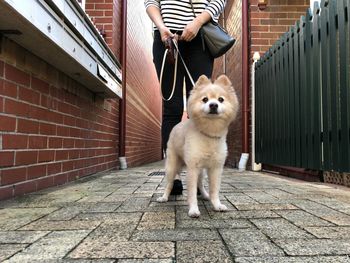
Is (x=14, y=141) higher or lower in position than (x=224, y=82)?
lower

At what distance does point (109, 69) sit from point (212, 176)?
2.92 m

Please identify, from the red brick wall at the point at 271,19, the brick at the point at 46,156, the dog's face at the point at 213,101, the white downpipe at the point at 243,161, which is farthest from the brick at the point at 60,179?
the red brick wall at the point at 271,19

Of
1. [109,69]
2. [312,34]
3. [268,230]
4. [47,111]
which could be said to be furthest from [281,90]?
[268,230]

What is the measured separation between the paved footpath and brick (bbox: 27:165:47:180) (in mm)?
202

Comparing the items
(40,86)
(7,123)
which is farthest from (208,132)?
(40,86)

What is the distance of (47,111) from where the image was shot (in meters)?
3.62

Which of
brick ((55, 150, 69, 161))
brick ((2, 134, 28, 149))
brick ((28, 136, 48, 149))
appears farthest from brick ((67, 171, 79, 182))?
brick ((2, 134, 28, 149))

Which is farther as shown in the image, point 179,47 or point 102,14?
point 102,14

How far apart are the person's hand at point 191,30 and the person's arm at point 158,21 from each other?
4.2 inches

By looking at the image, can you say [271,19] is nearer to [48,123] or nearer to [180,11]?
[180,11]

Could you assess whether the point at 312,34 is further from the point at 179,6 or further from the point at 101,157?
the point at 101,157

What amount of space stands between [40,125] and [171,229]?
2.00 m

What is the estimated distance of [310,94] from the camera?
4.39 metres

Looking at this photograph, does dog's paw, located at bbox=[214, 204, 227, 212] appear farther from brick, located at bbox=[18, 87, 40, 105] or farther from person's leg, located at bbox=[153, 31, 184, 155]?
brick, located at bbox=[18, 87, 40, 105]
